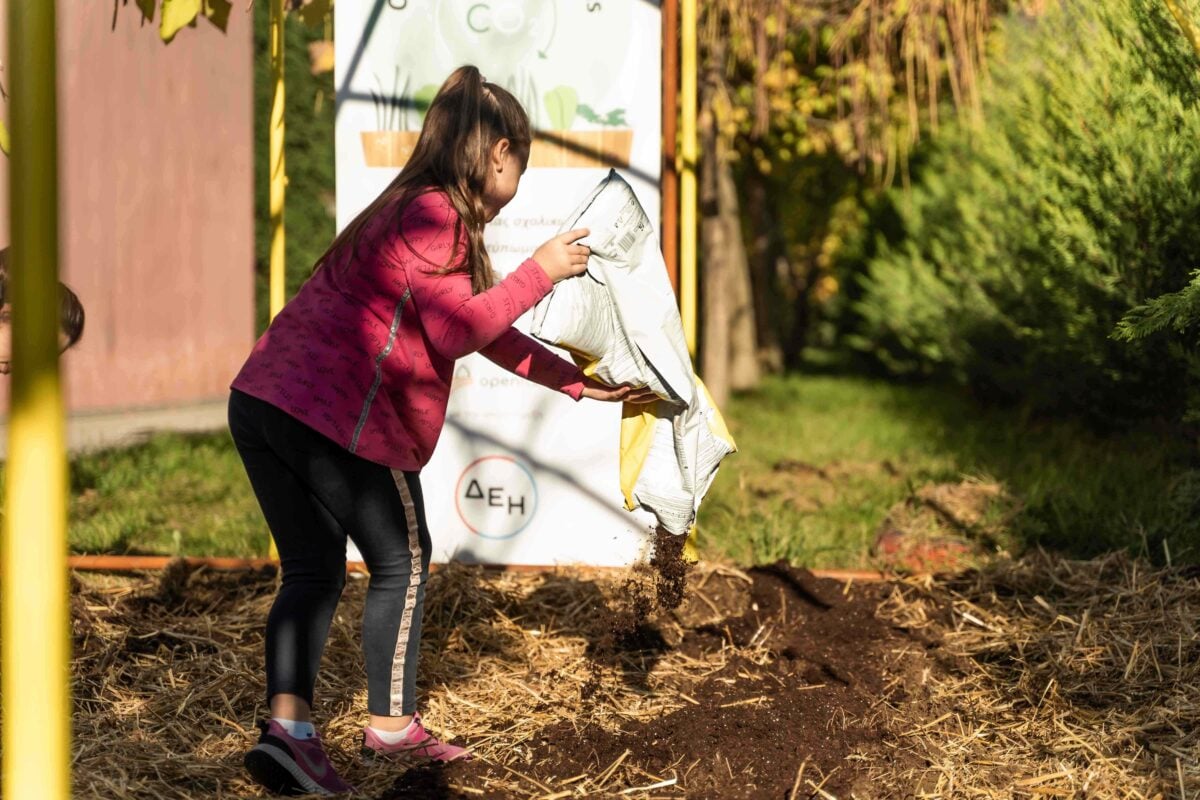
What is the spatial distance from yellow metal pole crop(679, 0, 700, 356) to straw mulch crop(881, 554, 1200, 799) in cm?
124

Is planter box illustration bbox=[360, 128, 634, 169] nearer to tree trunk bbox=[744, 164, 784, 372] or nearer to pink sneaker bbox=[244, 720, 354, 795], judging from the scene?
pink sneaker bbox=[244, 720, 354, 795]

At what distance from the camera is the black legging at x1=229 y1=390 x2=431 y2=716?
269 centimetres

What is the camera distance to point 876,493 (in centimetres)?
653

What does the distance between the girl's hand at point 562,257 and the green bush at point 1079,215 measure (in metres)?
1.34

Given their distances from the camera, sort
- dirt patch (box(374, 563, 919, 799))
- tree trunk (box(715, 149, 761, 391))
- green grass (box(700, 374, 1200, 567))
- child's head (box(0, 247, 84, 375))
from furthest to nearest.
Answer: tree trunk (box(715, 149, 761, 391)), green grass (box(700, 374, 1200, 567)), child's head (box(0, 247, 84, 375)), dirt patch (box(374, 563, 919, 799))

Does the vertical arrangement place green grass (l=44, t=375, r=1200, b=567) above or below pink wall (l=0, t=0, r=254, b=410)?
below

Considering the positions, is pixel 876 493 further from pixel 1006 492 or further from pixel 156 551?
pixel 156 551

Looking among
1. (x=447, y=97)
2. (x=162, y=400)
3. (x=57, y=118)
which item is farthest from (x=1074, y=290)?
(x=162, y=400)

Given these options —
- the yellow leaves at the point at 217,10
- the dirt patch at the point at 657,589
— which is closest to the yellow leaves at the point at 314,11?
the yellow leaves at the point at 217,10

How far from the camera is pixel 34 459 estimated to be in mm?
1608

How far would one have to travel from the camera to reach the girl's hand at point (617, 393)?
3109mm

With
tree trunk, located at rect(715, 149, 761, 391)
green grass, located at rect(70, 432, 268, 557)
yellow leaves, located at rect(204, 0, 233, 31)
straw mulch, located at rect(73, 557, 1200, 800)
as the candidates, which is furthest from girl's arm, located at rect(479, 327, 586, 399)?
tree trunk, located at rect(715, 149, 761, 391)

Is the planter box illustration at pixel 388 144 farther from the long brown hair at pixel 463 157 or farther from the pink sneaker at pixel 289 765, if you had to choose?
the pink sneaker at pixel 289 765

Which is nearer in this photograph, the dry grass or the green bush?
the dry grass
